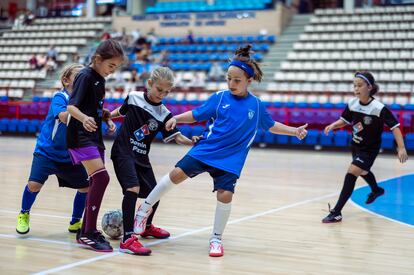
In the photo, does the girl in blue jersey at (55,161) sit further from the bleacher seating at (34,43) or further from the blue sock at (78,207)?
the bleacher seating at (34,43)

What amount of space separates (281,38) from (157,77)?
20174 millimetres

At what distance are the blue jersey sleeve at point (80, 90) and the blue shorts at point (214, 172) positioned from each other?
0.86m

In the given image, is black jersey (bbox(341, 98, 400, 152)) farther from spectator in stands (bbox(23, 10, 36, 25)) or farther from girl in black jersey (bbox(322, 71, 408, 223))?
spectator in stands (bbox(23, 10, 36, 25))

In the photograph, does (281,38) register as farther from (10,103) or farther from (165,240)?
(165,240)

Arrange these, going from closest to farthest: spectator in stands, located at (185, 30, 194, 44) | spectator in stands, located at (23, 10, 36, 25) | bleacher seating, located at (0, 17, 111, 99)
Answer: bleacher seating, located at (0, 17, 111, 99)
spectator in stands, located at (185, 30, 194, 44)
spectator in stands, located at (23, 10, 36, 25)

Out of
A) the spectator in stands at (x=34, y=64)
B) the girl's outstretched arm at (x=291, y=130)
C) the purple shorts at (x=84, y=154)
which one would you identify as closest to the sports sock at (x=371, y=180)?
the girl's outstretched arm at (x=291, y=130)

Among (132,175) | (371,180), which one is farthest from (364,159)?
(132,175)

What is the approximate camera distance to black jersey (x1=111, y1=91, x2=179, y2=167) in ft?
14.7

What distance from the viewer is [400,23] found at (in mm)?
21484

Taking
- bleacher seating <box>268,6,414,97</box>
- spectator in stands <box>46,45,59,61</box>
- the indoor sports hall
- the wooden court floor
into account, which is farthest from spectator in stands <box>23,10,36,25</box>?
the wooden court floor

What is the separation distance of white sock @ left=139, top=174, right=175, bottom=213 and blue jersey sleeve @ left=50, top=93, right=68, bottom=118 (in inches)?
37.7

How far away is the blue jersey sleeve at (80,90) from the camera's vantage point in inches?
163

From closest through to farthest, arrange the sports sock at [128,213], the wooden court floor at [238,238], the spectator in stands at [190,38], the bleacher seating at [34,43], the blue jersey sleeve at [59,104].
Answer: the wooden court floor at [238,238] < the sports sock at [128,213] < the blue jersey sleeve at [59,104] < the bleacher seating at [34,43] < the spectator in stands at [190,38]

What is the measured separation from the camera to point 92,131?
Result: 4090 millimetres
